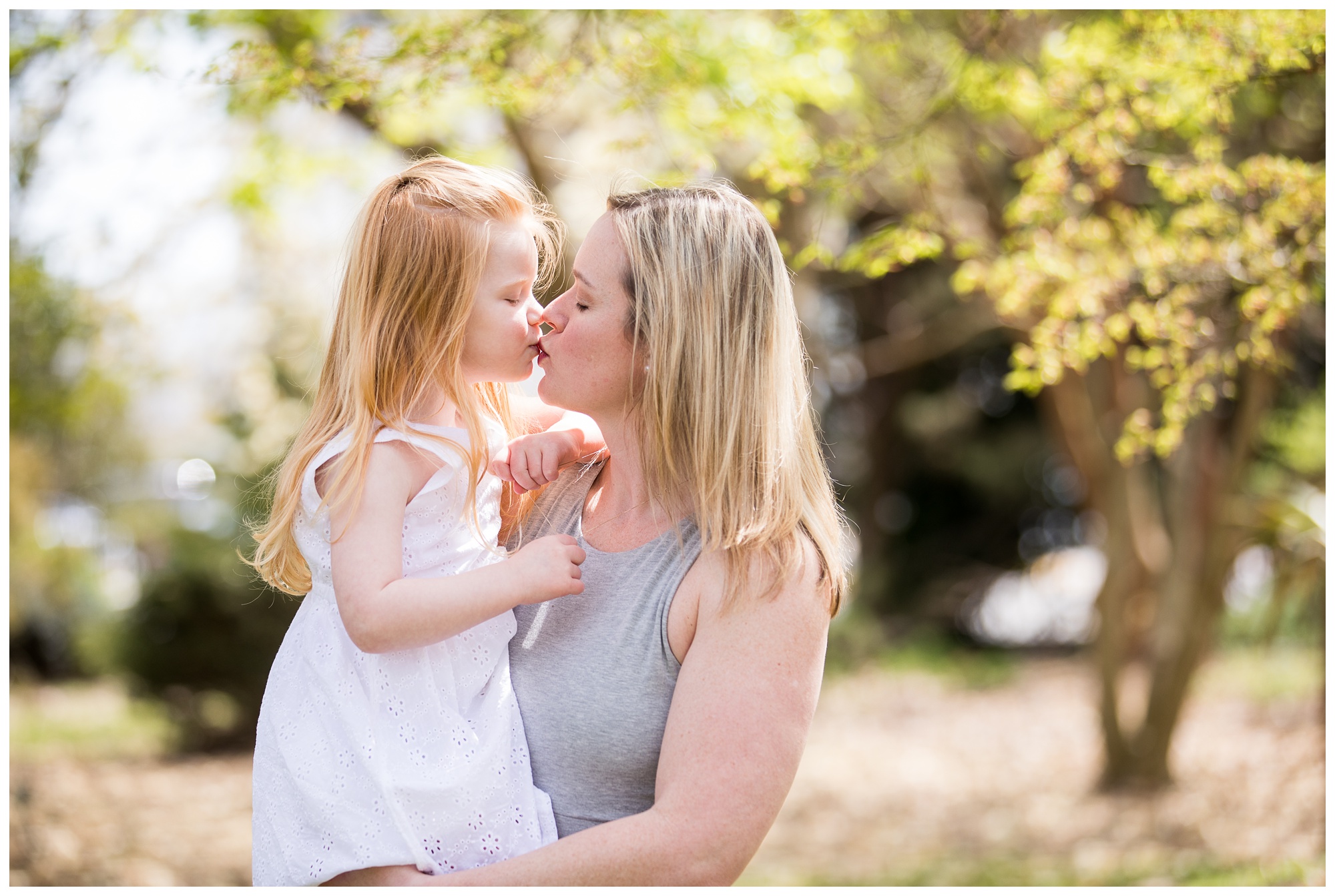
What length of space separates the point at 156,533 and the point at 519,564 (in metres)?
8.54

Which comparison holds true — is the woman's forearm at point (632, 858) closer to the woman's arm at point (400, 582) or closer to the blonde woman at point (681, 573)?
the blonde woman at point (681, 573)

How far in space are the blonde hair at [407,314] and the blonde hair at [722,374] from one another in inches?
10.8

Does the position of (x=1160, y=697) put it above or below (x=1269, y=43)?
below

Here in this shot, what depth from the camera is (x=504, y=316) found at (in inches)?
70.3

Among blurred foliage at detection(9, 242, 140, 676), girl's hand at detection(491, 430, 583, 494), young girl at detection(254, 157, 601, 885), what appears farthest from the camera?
blurred foliage at detection(9, 242, 140, 676)

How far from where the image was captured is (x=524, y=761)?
1.67 metres

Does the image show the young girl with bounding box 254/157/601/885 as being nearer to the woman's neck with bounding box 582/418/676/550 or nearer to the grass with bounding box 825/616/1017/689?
the woman's neck with bounding box 582/418/676/550

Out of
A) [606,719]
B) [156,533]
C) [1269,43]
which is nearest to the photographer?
[606,719]

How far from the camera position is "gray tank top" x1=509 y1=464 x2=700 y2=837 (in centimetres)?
161

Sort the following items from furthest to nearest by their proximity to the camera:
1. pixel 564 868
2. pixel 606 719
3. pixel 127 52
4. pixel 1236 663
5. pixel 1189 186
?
pixel 1236 663
pixel 127 52
pixel 1189 186
pixel 606 719
pixel 564 868

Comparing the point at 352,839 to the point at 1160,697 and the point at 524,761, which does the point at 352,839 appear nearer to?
the point at 524,761

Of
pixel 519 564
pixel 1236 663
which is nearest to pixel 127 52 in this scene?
pixel 519 564

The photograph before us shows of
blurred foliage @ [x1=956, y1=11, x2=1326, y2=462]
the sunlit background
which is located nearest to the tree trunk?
the sunlit background

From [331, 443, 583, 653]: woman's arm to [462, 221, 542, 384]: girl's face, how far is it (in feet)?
0.86
